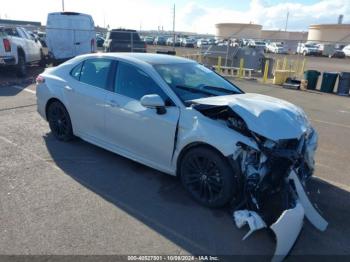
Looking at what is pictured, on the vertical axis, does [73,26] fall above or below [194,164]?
above

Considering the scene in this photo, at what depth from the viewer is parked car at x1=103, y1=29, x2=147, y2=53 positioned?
19.3 m

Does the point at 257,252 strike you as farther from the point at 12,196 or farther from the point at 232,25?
the point at 232,25

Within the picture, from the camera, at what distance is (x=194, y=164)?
391 centimetres

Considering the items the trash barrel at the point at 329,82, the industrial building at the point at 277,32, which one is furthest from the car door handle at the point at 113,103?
the industrial building at the point at 277,32

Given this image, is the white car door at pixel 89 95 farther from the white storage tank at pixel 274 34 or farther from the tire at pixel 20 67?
the white storage tank at pixel 274 34

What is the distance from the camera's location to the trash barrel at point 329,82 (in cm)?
1308

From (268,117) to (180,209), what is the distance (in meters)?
1.41

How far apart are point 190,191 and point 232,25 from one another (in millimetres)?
95552

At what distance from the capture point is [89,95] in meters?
4.96

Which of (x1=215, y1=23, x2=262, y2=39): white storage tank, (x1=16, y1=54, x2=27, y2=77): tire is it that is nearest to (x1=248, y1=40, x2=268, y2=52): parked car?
(x1=16, y1=54, x2=27, y2=77): tire

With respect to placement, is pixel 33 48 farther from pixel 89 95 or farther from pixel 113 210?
pixel 113 210

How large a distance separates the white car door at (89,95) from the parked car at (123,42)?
1448 centimetres

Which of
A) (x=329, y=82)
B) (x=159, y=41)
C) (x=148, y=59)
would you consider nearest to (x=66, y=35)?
(x=329, y=82)

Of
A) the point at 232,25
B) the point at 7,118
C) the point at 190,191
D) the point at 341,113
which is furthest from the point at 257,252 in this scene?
the point at 232,25
